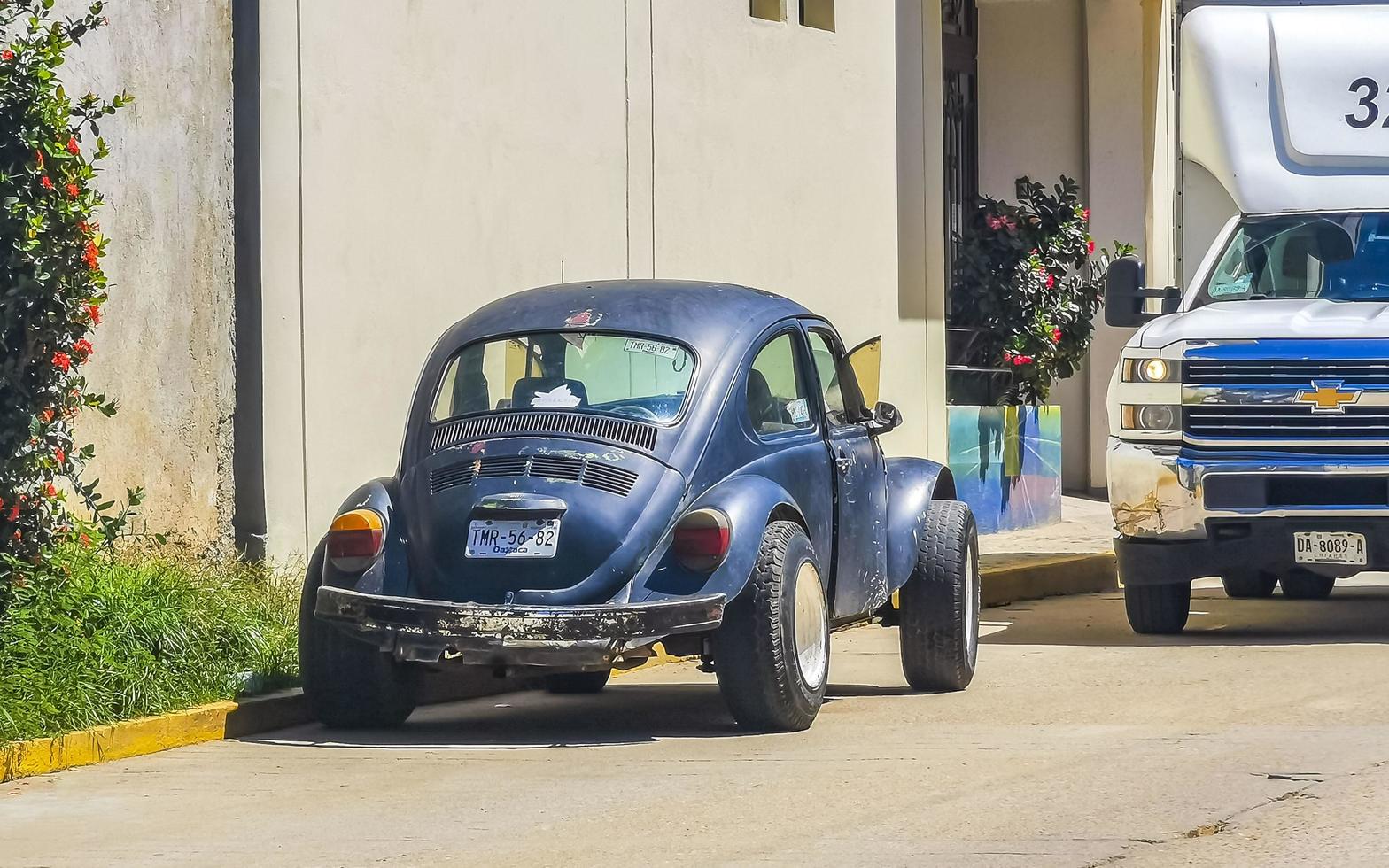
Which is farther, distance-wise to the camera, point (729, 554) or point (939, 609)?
point (939, 609)

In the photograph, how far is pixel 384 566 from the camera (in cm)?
869

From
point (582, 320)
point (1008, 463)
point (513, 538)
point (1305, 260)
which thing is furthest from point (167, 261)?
point (1008, 463)

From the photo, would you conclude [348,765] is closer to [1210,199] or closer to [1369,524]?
[1369,524]

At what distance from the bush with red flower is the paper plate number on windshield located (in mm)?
1745

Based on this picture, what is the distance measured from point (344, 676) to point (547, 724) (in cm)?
95

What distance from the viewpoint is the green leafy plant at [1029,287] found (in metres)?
18.4

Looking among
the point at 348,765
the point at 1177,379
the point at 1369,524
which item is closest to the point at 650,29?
the point at 1177,379

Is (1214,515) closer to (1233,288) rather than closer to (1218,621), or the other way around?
(1233,288)

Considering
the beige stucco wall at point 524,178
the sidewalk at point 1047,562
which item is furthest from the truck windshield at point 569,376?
the sidewalk at point 1047,562

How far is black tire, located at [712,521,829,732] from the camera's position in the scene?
850 centimetres

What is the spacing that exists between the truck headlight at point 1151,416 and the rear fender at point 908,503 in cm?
157

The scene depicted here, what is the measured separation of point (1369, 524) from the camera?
11.2 meters

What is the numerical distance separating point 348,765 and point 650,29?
745 cm

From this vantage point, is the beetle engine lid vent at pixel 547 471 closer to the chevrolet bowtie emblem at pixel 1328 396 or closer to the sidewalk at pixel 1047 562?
the chevrolet bowtie emblem at pixel 1328 396
